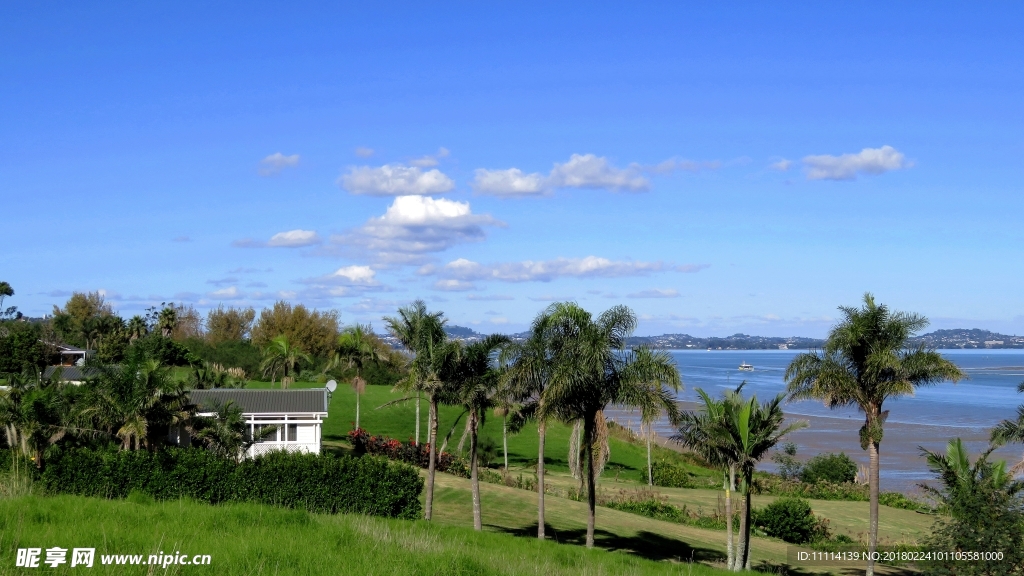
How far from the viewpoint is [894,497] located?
159 feet

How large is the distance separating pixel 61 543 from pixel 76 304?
436ft

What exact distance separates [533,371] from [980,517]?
14.2 m

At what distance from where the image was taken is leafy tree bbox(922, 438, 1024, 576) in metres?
20.6

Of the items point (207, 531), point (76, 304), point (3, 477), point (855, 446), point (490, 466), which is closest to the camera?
point (207, 531)

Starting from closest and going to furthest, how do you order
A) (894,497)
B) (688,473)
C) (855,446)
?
(894,497) → (688,473) → (855,446)

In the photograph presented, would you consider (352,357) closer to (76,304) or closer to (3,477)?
(3,477)

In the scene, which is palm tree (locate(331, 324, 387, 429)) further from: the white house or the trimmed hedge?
the trimmed hedge

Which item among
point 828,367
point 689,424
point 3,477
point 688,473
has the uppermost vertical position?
point 828,367

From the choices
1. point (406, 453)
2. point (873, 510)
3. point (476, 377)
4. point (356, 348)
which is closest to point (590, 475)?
point (476, 377)

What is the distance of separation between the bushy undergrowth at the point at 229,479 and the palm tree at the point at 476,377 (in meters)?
3.94

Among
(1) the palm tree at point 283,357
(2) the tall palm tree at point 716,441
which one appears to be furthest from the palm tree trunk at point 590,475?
(1) the palm tree at point 283,357

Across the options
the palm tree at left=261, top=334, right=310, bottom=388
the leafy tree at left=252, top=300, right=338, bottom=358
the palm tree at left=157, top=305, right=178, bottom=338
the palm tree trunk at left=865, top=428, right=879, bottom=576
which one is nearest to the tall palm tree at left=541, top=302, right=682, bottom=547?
the palm tree trunk at left=865, top=428, right=879, bottom=576

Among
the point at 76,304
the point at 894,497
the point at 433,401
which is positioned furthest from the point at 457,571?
the point at 76,304

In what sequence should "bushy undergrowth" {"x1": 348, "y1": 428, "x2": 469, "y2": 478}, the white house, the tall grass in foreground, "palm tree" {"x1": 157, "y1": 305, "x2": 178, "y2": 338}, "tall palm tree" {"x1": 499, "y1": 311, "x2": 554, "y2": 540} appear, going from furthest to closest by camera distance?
"palm tree" {"x1": 157, "y1": 305, "x2": 178, "y2": 338}, "bushy undergrowth" {"x1": 348, "y1": 428, "x2": 469, "y2": 478}, the white house, "tall palm tree" {"x1": 499, "y1": 311, "x2": 554, "y2": 540}, the tall grass in foreground
